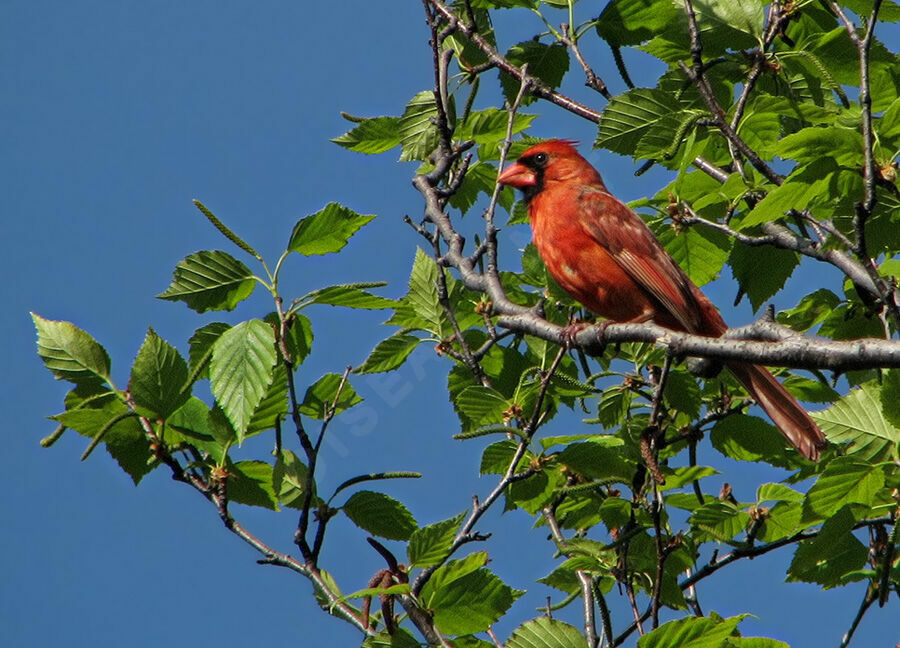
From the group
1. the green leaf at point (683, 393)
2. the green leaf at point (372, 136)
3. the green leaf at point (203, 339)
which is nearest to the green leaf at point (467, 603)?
the green leaf at point (203, 339)

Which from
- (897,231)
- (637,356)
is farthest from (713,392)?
(897,231)

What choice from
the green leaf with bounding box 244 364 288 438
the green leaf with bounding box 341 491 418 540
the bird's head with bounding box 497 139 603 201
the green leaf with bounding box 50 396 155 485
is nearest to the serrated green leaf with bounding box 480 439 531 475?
the green leaf with bounding box 341 491 418 540

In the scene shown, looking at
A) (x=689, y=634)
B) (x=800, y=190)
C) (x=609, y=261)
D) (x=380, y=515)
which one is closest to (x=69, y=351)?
(x=380, y=515)

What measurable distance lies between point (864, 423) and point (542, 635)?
1257 mm

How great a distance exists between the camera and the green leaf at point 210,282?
3.54 meters

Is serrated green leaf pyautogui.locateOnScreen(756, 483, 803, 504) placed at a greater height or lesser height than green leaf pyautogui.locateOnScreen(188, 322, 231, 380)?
lesser

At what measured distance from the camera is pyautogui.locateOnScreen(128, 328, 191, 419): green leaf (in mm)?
3176

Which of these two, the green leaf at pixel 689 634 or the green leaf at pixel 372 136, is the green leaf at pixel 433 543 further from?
the green leaf at pixel 372 136

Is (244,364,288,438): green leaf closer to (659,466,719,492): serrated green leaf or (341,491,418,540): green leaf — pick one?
(341,491,418,540): green leaf

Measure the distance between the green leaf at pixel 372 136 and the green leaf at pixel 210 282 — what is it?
106cm

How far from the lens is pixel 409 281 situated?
429 centimetres

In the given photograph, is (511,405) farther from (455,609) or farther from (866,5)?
(866,5)

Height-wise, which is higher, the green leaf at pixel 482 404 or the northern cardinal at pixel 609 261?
A: the northern cardinal at pixel 609 261

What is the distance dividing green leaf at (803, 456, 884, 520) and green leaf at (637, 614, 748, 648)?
0.68m
